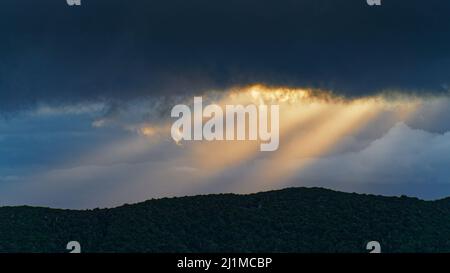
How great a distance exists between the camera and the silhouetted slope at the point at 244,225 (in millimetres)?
41656

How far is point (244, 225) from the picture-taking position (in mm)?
43594

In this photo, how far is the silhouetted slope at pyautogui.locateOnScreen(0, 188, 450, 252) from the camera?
137 feet
